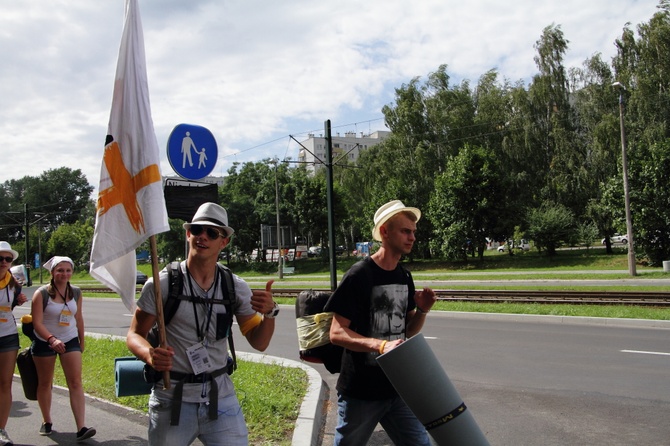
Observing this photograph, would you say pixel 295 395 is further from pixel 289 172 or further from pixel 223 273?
pixel 289 172

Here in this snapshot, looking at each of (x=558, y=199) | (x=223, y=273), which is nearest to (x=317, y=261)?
(x=558, y=199)

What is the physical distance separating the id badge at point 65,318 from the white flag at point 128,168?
8.56 ft

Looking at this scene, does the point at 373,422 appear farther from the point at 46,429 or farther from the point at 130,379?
the point at 46,429

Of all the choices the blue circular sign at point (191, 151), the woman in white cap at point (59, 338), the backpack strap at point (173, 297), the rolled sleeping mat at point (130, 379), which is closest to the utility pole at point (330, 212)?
the blue circular sign at point (191, 151)

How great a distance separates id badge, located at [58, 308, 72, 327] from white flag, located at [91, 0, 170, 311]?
2608mm

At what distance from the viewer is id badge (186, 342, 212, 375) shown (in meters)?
2.81

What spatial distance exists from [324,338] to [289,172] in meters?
54.1

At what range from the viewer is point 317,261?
2080 inches

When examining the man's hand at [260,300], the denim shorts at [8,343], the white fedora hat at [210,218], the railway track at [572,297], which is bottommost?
the railway track at [572,297]

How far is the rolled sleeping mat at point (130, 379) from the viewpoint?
371 cm

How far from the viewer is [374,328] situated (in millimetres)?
3268

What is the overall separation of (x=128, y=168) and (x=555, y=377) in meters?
6.32

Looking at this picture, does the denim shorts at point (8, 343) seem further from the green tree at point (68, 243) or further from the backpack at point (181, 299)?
the green tree at point (68, 243)

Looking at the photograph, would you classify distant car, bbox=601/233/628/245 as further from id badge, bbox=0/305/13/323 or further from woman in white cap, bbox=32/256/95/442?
id badge, bbox=0/305/13/323
